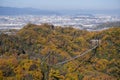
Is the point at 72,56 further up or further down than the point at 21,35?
further down

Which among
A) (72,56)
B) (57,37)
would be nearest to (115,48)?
(72,56)

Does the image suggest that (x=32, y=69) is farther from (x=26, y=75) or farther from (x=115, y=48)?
(x=115, y=48)

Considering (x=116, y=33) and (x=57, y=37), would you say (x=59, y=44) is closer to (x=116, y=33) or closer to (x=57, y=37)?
(x=57, y=37)

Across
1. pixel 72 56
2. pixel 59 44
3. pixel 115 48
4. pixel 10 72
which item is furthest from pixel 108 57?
pixel 10 72

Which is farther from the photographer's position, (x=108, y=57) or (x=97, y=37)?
(x=97, y=37)

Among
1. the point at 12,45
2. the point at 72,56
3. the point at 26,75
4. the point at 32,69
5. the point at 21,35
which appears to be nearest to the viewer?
the point at 26,75

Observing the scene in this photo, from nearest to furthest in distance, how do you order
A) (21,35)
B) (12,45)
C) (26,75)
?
(26,75) → (12,45) → (21,35)
